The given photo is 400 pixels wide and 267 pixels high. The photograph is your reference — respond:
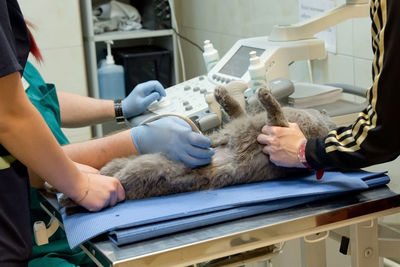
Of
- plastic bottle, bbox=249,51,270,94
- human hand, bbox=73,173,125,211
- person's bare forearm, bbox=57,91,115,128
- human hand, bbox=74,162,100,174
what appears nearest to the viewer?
human hand, bbox=73,173,125,211

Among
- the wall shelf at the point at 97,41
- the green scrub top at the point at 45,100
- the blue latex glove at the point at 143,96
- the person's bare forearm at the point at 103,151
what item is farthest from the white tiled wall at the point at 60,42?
the person's bare forearm at the point at 103,151

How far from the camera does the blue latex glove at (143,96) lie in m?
1.71

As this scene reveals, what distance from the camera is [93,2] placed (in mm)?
3184

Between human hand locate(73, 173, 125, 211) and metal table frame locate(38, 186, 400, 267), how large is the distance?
0.10m

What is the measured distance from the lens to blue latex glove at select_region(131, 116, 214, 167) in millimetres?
1218

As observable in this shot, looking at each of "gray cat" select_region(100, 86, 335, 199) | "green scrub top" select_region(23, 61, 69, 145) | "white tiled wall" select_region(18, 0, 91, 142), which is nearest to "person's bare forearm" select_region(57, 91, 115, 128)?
"green scrub top" select_region(23, 61, 69, 145)

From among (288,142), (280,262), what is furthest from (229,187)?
(280,262)

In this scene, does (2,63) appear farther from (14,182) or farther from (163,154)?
(163,154)

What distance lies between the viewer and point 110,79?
2961mm

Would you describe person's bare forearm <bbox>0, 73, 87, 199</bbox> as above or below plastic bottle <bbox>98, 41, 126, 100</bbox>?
above

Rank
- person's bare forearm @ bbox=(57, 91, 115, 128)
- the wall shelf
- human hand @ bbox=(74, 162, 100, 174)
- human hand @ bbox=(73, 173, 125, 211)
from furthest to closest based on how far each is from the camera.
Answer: the wall shelf → person's bare forearm @ bbox=(57, 91, 115, 128) → human hand @ bbox=(74, 162, 100, 174) → human hand @ bbox=(73, 173, 125, 211)

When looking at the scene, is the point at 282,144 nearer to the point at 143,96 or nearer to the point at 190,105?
the point at 190,105

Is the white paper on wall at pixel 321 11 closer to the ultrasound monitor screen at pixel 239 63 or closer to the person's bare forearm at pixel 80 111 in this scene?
the ultrasound monitor screen at pixel 239 63

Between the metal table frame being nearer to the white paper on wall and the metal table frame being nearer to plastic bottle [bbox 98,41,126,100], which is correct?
the white paper on wall
